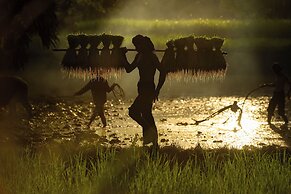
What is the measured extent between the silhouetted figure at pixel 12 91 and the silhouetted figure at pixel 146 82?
697cm

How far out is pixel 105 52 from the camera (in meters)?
13.4

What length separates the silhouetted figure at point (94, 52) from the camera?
43.8ft

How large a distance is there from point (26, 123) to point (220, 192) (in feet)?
36.8

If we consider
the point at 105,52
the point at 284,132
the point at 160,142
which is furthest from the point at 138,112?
the point at 284,132

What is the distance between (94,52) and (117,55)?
0.40 metres

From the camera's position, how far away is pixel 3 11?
21.1 m

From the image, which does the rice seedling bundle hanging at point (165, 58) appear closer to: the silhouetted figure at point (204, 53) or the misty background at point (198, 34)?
the silhouetted figure at point (204, 53)

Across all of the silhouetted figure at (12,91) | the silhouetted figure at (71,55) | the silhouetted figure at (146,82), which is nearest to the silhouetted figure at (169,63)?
the silhouetted figure at (146,82)

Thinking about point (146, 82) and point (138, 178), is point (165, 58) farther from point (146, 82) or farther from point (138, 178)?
point (138, 178)

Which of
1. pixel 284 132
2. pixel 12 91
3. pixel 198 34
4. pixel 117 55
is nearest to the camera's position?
pixel 117 55

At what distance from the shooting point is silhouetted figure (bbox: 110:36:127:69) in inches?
524

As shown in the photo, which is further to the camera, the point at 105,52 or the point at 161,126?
the point at 161,126

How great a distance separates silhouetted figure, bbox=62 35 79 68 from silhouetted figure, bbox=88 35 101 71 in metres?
0.25

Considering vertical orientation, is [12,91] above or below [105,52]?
below
